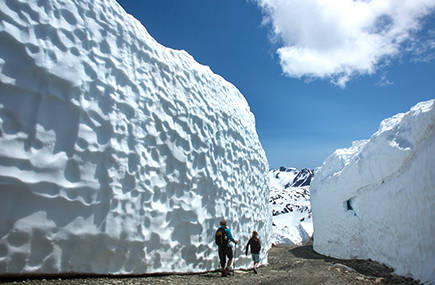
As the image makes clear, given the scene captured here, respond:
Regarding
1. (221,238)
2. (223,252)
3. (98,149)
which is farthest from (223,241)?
(98,149)

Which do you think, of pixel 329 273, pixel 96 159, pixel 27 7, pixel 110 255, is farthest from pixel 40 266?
pixel 329 273

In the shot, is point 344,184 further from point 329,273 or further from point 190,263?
point 190,263

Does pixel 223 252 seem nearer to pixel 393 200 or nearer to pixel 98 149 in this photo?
pixel 98 149

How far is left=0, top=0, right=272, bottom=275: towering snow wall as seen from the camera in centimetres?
322

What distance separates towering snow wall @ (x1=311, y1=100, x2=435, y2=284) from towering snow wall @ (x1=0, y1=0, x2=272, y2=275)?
4131 mm

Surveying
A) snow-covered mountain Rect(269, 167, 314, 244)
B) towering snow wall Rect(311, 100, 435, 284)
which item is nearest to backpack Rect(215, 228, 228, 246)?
towering snow wall Rect(311, 100, 435, 284)

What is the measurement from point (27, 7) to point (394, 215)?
8.73m

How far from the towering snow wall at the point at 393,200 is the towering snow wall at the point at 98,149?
4131 mm

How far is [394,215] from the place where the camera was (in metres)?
6.79

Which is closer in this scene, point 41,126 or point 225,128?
point 41,126

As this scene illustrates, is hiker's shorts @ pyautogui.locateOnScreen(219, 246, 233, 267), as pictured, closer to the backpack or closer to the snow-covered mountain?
the backpack

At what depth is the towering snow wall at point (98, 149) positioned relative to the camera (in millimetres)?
3223

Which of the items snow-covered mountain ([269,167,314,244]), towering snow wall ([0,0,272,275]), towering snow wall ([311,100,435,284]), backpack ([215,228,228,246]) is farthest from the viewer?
snow-covered mountain ([269,167,314,244])

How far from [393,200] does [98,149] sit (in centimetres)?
719
